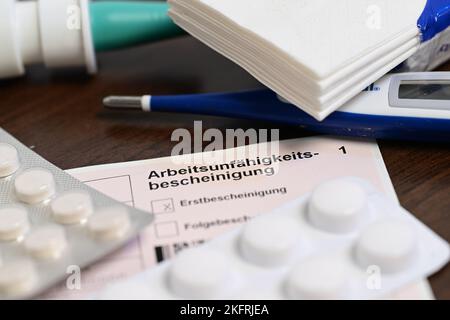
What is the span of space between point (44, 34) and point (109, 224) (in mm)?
238

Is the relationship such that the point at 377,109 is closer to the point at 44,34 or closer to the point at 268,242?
the point at 268,242

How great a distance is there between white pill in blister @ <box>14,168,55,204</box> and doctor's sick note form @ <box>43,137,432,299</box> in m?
0.03

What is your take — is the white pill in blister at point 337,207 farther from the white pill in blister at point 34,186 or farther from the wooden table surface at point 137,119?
the white pill in blister at point 34,186

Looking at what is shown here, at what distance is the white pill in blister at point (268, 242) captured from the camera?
0.40m

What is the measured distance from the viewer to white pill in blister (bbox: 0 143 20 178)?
1.59 ft

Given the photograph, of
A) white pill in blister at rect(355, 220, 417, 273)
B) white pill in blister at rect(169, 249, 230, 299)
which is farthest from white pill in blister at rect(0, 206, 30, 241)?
white pill in blister at rect(355, 220, 417, 273)

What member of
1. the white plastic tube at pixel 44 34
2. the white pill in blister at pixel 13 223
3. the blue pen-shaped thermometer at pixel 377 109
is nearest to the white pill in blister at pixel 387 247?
the blue pen-shaped thermometer at pixel 377 109

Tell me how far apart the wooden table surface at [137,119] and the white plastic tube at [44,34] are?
26 millimetres

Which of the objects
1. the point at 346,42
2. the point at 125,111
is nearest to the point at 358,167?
the point at 346,42

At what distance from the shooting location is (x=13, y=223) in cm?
43

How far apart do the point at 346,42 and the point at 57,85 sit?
10.6 inches

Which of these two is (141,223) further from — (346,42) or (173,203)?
(346,42)

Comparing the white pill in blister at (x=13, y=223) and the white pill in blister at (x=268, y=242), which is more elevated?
the white pill in blister at (x=268, y=242)

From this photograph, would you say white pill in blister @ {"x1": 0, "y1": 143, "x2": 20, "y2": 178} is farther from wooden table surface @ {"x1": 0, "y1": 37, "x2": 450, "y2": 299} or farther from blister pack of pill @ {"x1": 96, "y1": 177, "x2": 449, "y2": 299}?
blister pack of pill @ {"x1": 96, "y1": 177, "x2": 449, "y2": 299}
